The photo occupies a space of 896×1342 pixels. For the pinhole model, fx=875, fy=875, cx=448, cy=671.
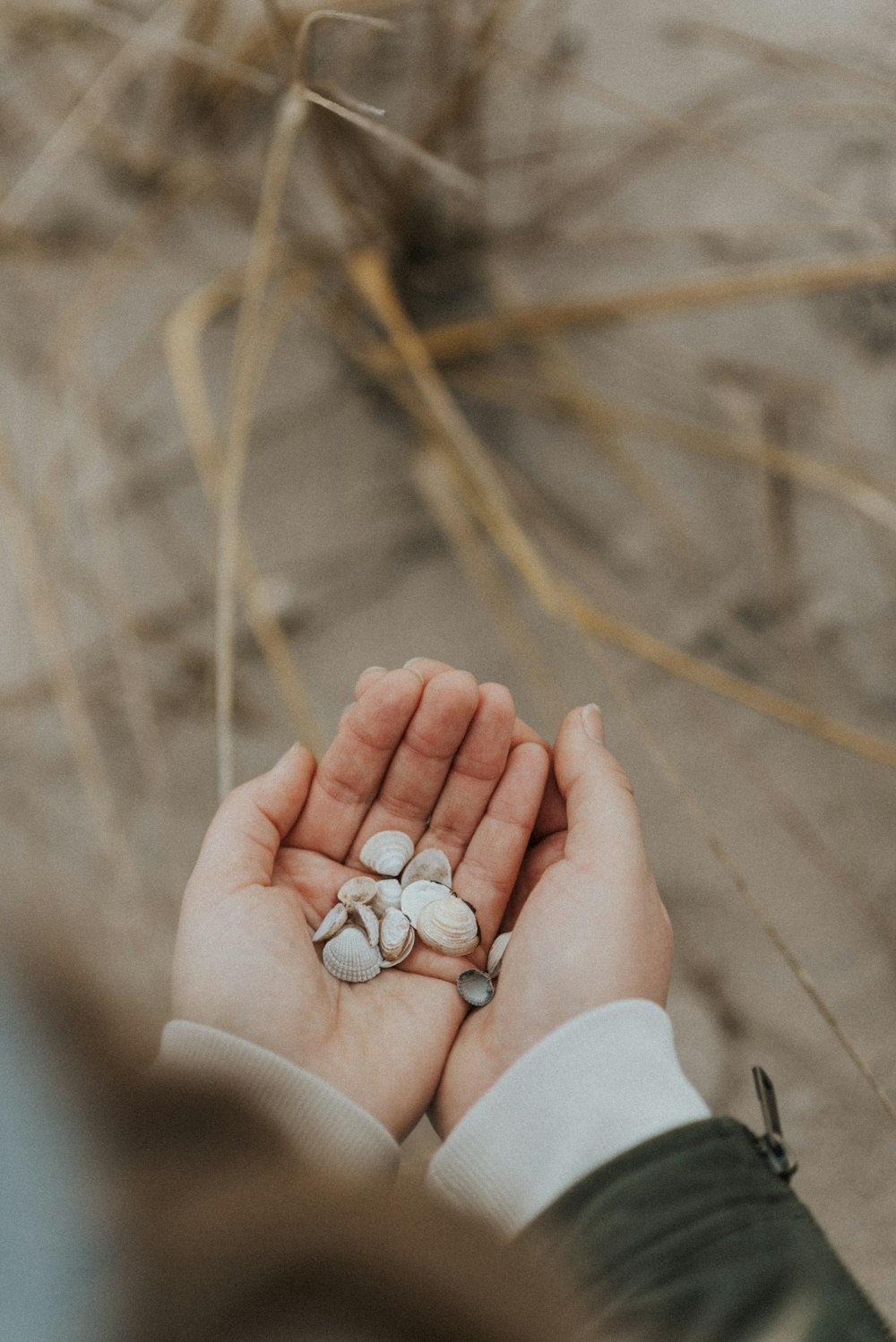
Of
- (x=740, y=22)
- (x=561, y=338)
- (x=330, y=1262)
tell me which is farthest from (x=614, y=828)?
(x=740, y=22)

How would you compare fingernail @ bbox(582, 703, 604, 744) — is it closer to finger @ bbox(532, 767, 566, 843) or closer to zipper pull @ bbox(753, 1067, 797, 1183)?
finger @ bbox(532, 767, 566, 843)

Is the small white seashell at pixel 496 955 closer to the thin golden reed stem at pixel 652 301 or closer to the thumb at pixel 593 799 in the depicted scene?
the thumb at pixel 593 799

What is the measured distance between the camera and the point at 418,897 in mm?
648

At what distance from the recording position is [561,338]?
1.11 metres

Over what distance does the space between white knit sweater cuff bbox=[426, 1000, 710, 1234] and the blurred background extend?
41 cm

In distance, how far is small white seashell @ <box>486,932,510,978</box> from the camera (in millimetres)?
642

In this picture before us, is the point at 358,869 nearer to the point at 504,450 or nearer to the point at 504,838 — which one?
the point at 504,838

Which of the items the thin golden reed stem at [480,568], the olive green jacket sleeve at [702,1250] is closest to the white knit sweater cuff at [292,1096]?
the olive green jacket sleeve at [702,1250]

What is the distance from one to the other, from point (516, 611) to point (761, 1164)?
675mm

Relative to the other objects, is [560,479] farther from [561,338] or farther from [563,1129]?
[563,1129]

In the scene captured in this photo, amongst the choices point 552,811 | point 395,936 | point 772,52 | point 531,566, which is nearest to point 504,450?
point 531,566

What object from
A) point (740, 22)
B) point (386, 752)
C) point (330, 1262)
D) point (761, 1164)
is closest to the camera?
point (330, 1262)

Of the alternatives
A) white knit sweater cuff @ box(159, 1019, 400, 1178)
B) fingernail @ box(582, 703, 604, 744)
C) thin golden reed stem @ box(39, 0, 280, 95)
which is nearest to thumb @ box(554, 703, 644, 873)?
fingernail @ box(582, 703, 604, 744)

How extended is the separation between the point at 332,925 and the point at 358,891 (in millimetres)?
35
